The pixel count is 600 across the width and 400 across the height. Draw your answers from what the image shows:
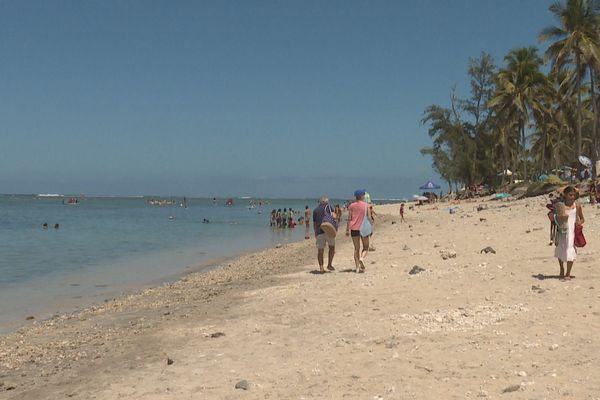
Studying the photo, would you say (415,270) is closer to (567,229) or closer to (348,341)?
(567,229)

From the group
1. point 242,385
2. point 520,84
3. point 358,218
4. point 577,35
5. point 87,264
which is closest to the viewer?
point 242,385

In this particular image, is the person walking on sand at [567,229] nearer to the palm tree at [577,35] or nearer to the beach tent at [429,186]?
the palm tree at [577,35]

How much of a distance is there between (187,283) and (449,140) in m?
44.3

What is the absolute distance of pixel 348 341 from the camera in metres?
7.00

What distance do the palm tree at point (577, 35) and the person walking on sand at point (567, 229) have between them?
29029 mm

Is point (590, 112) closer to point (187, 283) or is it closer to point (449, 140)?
point (449, 140)

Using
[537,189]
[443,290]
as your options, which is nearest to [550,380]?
[443,290]

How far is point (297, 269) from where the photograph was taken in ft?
51.3

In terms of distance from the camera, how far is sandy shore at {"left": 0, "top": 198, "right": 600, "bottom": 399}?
546 cm

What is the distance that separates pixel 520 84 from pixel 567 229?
4164 centimetres

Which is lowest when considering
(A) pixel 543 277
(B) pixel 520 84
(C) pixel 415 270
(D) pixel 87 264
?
(D) pixel 87 264

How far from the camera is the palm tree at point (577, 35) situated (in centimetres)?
3541

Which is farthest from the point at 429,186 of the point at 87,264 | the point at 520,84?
the point at 87,264

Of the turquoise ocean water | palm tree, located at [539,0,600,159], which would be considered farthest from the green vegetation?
the turquoise ocean water
